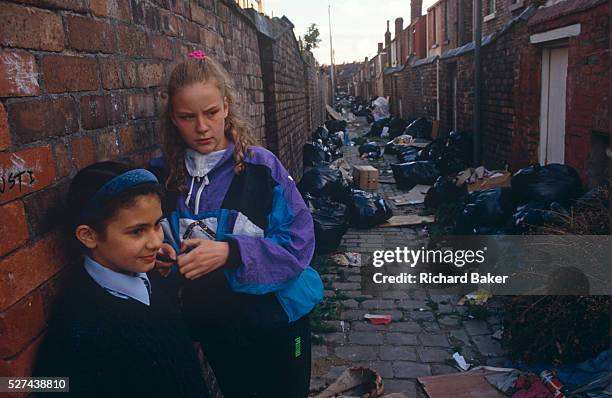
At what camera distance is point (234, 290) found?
1.69 meters

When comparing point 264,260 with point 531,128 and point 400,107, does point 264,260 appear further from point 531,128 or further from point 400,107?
point 400,107

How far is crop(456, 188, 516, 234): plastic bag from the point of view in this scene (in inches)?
197

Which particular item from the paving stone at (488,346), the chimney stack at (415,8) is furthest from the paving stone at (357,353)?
the chimney stack at (415,8)

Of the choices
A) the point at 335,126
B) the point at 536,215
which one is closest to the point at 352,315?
the point at 536,215

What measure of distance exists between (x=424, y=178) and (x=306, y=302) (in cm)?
734

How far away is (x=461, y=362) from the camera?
134 inches

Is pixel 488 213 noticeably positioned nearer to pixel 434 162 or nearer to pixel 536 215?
pixel 536 215

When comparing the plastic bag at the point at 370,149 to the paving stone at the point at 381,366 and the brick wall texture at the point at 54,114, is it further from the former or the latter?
the brick wall texture at the point at 54,114

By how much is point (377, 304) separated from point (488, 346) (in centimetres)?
110

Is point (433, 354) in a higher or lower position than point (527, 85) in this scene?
lower

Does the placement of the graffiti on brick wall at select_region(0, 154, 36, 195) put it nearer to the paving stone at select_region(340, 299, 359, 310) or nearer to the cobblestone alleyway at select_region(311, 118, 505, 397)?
the cobblestone alleyway at select_region(311, 118, 505, 397)

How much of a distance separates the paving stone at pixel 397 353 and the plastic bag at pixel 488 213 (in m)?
1.79

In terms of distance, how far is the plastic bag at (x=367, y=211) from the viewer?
6.75m

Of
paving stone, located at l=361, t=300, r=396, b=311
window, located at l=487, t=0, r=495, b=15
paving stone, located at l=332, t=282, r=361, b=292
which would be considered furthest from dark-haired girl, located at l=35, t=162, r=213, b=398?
window, located at l=487, t=0, r=495, b=15
